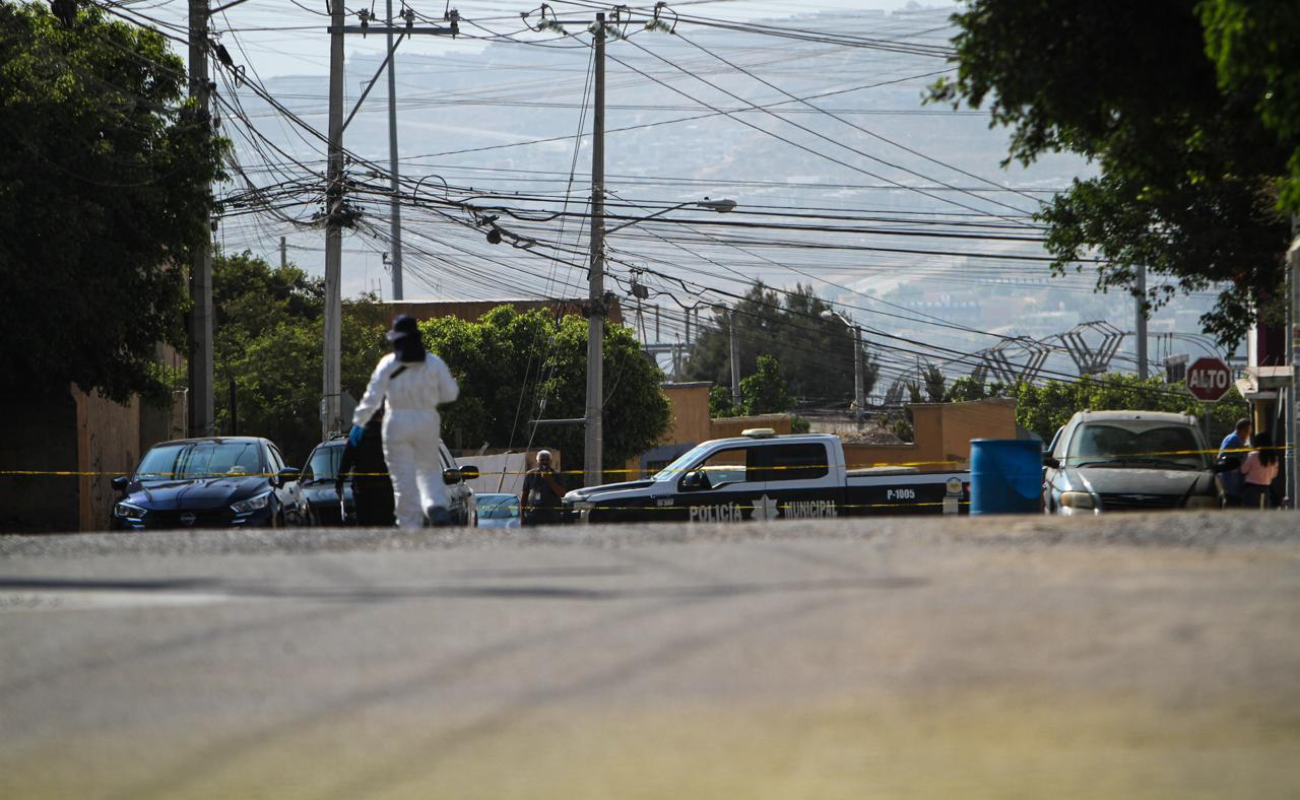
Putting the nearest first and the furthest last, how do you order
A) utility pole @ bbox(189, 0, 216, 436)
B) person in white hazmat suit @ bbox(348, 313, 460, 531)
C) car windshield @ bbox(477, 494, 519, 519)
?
person in white hazmat suit @ bbox(348, 313, 460, 531) < utility pole @ bbox(189, 0, 216, 436) < car windshield @ bbox(477, 494, 519, 519)

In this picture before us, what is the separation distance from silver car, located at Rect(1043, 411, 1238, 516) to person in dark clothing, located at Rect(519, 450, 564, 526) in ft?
23.3

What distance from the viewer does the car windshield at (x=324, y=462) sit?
20000mm

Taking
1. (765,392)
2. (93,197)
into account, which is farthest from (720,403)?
(93,197)

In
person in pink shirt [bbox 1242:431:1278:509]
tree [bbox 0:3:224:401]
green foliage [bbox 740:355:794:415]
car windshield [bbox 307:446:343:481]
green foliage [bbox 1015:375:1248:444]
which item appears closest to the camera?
person in pink shirt [bbox 1242:431:1278:509]

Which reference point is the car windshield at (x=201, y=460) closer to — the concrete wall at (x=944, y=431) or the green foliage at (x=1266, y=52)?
the green foliage at (x=1266, y=52)

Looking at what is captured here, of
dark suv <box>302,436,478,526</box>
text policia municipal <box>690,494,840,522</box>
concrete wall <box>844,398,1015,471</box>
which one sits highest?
concrete wall <box>844,398,1015,471</box>

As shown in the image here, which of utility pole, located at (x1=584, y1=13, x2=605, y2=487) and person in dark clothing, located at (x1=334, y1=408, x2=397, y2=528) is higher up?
utility pole, located at (x1=584, y1=13, x2=605, y2=487)

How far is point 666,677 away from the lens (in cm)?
653

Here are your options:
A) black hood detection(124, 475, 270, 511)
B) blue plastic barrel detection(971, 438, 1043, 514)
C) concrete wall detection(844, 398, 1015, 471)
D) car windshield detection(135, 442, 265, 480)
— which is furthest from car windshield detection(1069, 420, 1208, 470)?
concrete wall detection(844, 398, 1015, 471)

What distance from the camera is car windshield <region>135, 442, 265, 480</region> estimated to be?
17953 millimetres

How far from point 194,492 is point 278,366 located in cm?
3042

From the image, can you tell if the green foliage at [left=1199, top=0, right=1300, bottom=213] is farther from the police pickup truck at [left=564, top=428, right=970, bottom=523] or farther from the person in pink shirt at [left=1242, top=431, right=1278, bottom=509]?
the police pickup truck at [left=564, top=428, right=970, bottom=523]

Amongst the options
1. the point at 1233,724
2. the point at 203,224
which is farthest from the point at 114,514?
the point at 1233,724

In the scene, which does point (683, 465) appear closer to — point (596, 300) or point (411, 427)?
point (411, 427)
